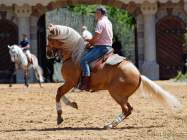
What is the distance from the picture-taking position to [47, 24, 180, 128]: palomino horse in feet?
35.8

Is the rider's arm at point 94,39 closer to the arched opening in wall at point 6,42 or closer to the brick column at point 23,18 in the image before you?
the brick column at point 23,18

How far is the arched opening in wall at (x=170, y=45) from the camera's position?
106 feet

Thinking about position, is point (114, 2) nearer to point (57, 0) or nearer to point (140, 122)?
point (57, 0)

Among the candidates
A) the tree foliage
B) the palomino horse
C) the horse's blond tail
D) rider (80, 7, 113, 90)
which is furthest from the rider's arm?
the tree foliage

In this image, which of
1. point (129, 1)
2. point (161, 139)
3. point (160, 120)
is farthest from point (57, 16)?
point (161, 139)

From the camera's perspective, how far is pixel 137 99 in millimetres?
17297

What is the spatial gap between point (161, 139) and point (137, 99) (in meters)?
8.47

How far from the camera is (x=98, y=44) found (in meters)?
11.1

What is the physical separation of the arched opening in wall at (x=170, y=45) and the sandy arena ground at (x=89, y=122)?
50.0 feet

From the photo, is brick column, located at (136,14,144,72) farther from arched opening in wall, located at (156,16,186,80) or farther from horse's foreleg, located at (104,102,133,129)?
horse's foreleg, located at (104,102,133,129)

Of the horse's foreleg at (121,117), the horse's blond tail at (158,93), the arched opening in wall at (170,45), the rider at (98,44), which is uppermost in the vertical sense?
the rider at (98,44)

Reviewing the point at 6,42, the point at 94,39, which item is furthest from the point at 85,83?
the point at 6,42

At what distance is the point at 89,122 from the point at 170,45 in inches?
829

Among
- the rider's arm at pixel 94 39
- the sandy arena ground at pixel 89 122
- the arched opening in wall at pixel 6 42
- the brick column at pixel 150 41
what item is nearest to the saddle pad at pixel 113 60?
the rider's arm at pixel 94 39
